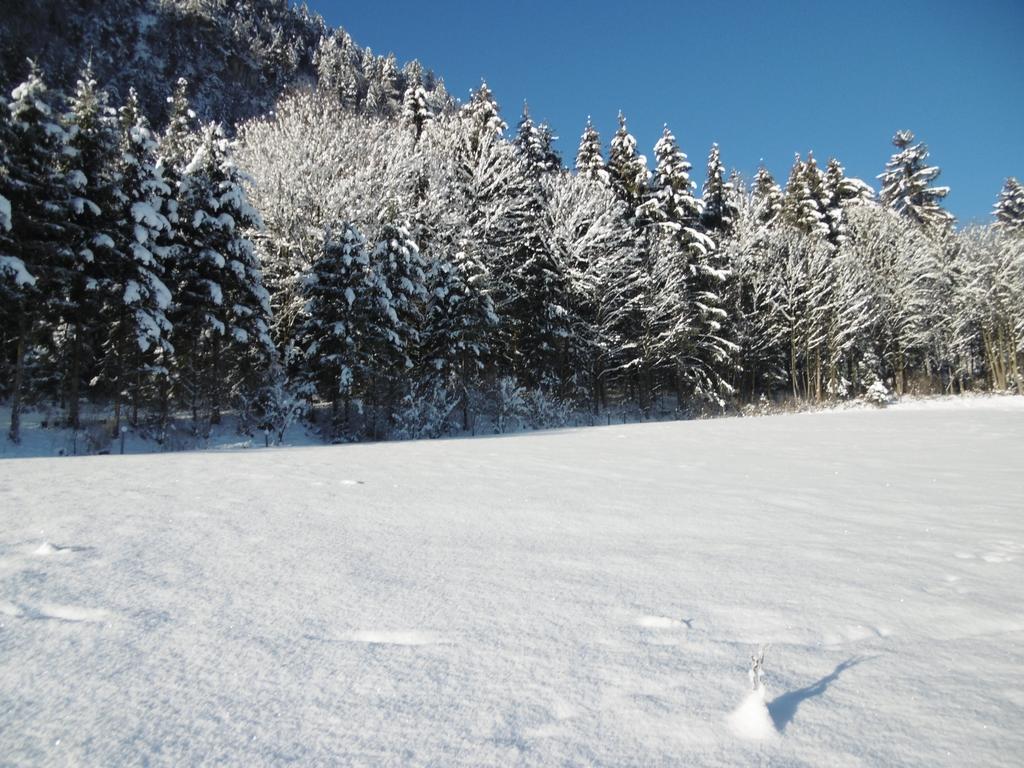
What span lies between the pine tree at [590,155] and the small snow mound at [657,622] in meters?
30.9

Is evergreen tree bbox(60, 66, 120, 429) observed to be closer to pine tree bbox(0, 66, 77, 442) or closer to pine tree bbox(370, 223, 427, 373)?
pine tree bbox(0, 66, 77, 442)

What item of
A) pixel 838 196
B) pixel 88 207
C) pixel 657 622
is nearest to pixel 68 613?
pixel 657 622

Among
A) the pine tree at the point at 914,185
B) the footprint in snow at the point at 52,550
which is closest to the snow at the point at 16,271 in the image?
the footprint in snow at the point at 52,550

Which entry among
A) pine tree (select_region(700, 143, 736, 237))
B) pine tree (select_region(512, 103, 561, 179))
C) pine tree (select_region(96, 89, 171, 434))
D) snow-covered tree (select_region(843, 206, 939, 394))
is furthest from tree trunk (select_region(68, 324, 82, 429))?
snow-covered tree (select_region(843, 206, 939, 394))

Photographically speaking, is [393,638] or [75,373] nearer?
[393,638]

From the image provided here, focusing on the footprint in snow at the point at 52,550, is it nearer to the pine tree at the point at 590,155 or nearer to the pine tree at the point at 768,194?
the pine tree at the point at 590,155

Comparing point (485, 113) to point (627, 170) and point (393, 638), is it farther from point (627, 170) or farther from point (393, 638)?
point (393, 638)

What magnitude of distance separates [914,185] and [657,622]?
49039 mm

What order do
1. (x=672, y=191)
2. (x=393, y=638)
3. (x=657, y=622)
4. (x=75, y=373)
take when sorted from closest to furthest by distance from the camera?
(x=393, y=638)
(x=657, y=622)
(x=75, y=373)
(x=672, y=191)

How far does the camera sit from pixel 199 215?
51.5 ft

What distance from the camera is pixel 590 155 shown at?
1219 inches

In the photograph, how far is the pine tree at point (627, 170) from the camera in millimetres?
29938

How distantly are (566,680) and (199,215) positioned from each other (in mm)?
Answer: 17916

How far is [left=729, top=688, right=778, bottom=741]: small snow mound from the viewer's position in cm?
130
